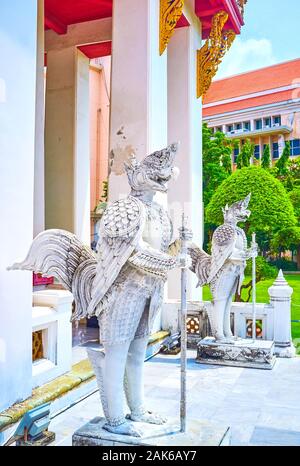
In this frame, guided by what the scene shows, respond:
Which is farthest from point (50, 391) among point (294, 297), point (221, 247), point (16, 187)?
point (294, 297)

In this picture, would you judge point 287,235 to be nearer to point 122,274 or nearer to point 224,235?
point 224,235

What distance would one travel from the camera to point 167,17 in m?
6.05

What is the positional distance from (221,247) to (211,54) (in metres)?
3.90

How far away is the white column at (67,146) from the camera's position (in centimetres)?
754

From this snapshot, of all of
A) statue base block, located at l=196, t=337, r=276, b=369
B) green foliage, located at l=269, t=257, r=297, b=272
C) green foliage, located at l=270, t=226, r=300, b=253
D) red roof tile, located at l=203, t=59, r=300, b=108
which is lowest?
statue base block, located at l=196, t=337, r=276, b=369

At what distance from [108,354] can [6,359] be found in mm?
803

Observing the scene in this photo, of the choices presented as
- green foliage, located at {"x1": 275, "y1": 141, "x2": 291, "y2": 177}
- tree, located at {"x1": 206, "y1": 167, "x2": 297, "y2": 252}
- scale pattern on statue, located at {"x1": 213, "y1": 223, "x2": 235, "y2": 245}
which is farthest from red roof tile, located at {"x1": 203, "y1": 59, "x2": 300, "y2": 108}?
scale pattern on statue, located at {"x1": 213, "y1": 223, "x2": 235, "y2": 245}

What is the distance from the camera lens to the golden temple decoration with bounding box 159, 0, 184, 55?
6.00m

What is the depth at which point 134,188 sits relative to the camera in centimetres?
302

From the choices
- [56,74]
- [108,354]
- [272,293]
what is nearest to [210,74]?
[56,74]

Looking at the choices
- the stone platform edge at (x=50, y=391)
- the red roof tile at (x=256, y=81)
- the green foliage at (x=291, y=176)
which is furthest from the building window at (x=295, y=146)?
the stone platform edge at (x=50, y=391)

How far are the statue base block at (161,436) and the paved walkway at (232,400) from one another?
0.45 m

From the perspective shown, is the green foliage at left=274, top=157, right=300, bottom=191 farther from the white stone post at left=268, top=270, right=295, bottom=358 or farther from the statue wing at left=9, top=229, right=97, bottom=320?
the statue wing at left=9, top=229, right=97, bottom=320

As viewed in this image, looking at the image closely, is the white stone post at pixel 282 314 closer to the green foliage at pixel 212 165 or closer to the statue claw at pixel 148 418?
the statue claw at pixel 148 418
